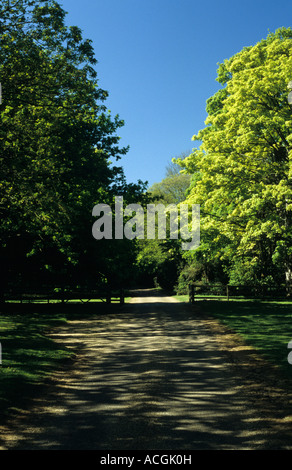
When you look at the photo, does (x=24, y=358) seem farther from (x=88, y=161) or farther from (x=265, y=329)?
(x=88, y=161)

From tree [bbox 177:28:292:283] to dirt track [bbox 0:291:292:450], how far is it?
9506 millimetres

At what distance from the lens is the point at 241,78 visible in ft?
68.0

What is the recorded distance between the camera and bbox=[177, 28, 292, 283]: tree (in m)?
A: 19.0

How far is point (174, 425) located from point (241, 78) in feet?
64.0

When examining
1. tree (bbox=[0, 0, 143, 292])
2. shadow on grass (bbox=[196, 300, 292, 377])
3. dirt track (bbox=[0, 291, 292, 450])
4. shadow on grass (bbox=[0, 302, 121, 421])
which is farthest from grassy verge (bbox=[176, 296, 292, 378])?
tree (bbox=[0, 0, 143, 292])

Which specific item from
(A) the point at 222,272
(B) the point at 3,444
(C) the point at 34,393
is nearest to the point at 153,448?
(B) the point at 3,444

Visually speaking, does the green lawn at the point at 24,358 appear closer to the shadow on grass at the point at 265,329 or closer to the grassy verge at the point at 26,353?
the grassy verge at the point at 26,353

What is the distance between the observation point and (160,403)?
6738mm

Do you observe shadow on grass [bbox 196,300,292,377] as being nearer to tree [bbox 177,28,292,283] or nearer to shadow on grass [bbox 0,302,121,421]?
tree [bbox 177,28,292,283]

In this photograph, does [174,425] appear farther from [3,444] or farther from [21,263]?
[21,263]

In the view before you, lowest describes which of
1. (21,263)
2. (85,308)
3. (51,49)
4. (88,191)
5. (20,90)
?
(85,308)

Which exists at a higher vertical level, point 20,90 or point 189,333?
point 20,90

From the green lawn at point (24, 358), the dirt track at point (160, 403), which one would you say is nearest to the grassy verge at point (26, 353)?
the green lawn at point (24, 358)

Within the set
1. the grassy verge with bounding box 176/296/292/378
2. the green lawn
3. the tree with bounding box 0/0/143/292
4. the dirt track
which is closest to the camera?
the dirt track
